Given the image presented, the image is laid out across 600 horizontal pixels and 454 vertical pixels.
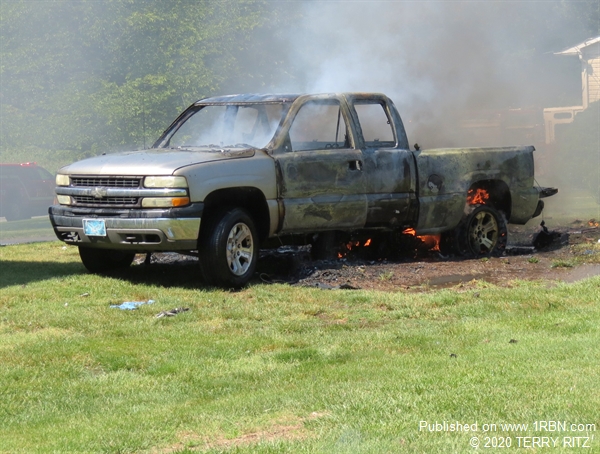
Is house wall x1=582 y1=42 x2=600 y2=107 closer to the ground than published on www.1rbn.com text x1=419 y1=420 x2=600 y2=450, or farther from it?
farther from it

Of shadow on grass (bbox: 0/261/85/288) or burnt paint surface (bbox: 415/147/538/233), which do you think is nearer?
shadow on grass (bbox: 0/261/85/288)

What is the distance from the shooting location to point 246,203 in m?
9.50

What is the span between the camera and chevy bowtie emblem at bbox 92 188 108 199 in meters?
8.88

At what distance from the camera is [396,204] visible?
1027 cm

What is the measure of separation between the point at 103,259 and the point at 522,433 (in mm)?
6145

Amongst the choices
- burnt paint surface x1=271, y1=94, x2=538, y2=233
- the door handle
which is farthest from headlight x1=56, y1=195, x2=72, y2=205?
the door handle

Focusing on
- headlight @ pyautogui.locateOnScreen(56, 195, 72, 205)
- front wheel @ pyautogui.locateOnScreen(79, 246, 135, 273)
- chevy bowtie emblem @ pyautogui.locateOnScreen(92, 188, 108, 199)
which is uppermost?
chevy bowtie emblem @ pyautogui.locateOnScreen(92, 188, 108, 199)

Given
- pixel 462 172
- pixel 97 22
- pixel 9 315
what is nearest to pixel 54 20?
pixel 97 22

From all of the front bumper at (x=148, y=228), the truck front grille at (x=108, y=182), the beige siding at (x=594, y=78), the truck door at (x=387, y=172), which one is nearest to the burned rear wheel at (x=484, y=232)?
the truck door at (x=387, y=172)

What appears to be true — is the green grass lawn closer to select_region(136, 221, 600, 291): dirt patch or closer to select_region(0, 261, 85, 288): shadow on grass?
select_region(0, 261, 85, 288): shadow on grass

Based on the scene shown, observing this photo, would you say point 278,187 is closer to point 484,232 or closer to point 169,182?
point 169,182

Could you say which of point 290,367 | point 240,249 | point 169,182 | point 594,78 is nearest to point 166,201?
point 169,182

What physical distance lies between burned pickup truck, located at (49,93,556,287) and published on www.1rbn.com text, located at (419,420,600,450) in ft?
14.6

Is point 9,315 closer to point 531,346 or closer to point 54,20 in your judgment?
point 531,346
